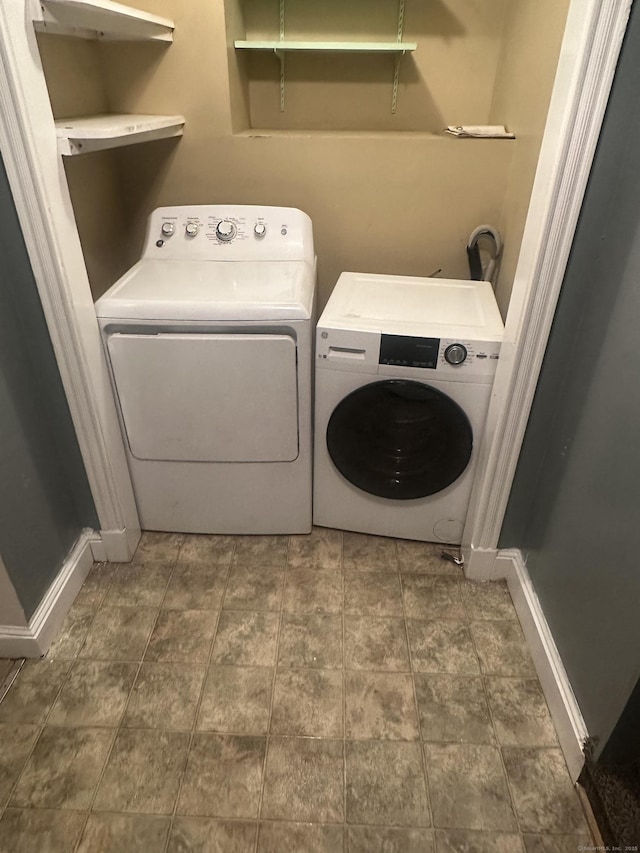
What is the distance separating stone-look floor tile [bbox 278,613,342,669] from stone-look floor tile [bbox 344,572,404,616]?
0.08 metres

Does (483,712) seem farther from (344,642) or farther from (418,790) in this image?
(344,642)

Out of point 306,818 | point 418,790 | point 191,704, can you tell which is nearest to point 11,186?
point 191,704

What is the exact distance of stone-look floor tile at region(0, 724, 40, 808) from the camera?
1278 mm

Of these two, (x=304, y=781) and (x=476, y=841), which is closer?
(x=476, y=841)

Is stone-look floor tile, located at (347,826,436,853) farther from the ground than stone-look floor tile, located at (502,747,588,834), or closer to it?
closer to it

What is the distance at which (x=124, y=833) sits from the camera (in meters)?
1.20

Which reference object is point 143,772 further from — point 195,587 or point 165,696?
point 195,587

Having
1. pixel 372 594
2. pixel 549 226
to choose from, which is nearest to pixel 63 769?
pixel 372 594

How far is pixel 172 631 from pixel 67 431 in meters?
0.69

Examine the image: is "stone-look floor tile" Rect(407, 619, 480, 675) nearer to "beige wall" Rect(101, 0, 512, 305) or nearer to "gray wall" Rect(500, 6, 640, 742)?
"gray wall" Rect(500, 6, 640, 742)

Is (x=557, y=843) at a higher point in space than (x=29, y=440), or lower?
lower

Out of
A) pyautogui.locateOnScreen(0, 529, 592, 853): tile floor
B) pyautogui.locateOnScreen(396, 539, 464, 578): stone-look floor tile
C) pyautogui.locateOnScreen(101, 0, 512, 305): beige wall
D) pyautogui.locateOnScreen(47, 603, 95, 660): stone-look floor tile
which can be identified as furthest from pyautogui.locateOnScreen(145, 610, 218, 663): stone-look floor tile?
pyautogui.locateOnScreen(101, 0, 512, 305): beige wall

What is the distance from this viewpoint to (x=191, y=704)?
4.76ft

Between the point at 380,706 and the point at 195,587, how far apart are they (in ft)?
2.35
